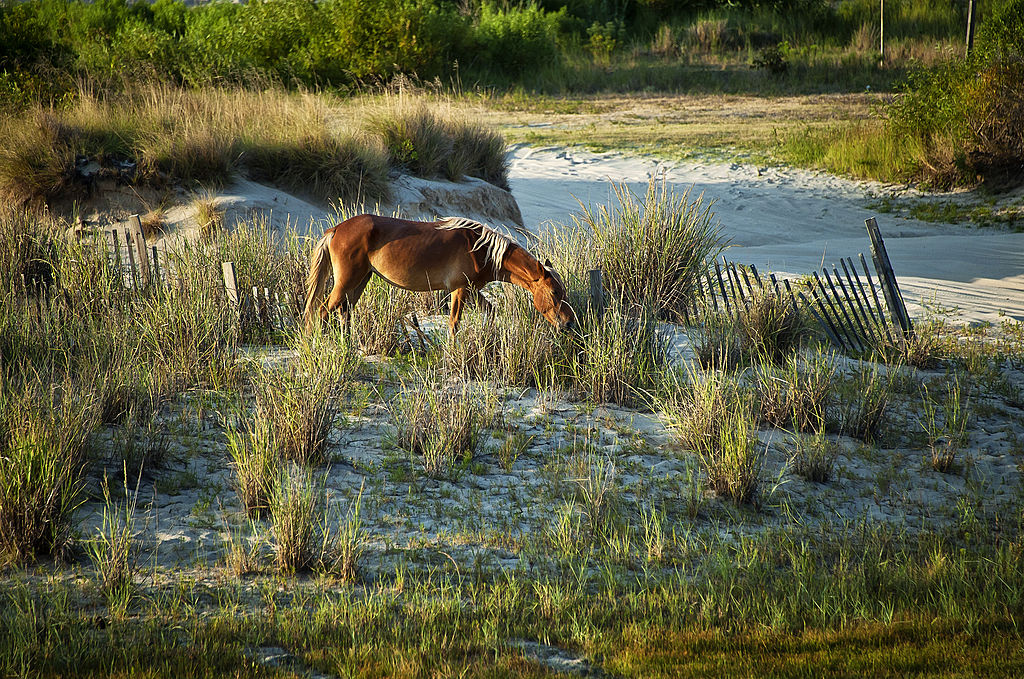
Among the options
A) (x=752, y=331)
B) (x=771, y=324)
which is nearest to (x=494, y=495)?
(x=752, y=331)

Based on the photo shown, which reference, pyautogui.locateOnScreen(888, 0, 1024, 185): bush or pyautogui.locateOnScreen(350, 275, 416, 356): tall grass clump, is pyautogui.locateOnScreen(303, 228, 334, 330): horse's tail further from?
pyautogui.locateOnScreen(888, 0, 1024, 185): bush

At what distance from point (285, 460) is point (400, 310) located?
95.8 inches

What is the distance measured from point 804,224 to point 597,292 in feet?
30.6

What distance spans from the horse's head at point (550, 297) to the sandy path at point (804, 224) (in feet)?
7.63

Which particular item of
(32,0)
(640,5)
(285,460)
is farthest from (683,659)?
(640,5)

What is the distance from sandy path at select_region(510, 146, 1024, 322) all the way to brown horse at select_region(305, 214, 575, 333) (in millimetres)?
2399

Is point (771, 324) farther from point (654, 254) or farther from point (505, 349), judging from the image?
point (505, 349)

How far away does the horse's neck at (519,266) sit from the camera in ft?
19.3

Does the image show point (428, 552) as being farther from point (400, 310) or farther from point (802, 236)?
point (802, 236)

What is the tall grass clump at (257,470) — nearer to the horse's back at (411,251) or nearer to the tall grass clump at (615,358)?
the horse's back at (411,251)

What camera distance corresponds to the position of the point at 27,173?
10.9 metres

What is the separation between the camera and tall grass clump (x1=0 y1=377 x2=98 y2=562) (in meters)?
3.88

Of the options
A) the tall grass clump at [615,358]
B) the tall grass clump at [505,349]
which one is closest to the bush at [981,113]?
the tall grass clump at [615,358]

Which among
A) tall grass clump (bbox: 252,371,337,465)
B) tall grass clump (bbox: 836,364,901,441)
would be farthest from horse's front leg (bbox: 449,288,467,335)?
tall grass clump (bbox: 836,364,901,441)
